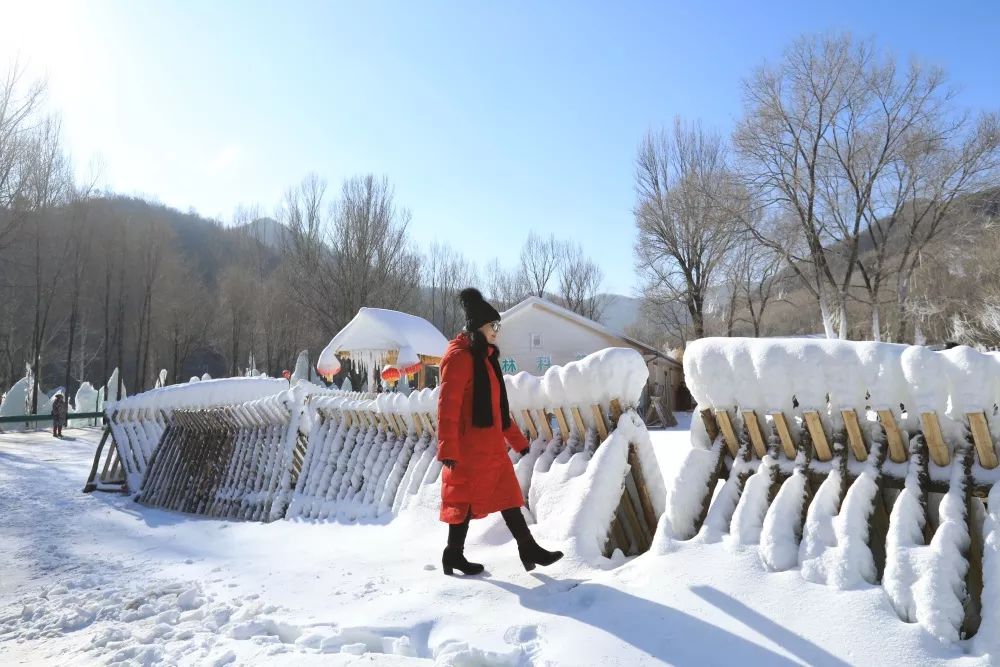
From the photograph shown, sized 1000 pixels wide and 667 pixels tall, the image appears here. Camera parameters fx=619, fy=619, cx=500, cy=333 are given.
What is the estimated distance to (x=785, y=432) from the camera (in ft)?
10.9

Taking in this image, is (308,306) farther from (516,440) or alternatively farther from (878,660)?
(878,660)

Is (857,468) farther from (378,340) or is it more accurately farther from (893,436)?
(378,340)

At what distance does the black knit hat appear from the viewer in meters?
3.94

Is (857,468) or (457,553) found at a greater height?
(857,468)

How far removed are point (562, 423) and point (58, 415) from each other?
957 inches

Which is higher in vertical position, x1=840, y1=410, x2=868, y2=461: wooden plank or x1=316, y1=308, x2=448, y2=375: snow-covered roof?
x1=316, y1=308, x2=448, y2=375: snow-covered roof

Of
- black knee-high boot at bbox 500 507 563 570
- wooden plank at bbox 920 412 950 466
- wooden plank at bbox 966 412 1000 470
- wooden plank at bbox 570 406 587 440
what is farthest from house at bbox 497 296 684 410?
wooden plank at bbox 966 412 1000 470

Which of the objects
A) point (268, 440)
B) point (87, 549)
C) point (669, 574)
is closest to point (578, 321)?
point (268, 440)

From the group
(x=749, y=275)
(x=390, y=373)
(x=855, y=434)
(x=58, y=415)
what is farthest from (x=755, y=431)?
(x=749, y=275)

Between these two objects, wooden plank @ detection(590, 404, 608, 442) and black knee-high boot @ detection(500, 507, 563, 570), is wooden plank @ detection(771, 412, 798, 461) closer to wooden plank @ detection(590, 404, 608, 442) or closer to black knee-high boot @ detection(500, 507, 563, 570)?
wooden plank @ detection(590, 404, 608, 442)

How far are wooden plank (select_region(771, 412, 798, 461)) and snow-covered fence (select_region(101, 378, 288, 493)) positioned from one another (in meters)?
7.68

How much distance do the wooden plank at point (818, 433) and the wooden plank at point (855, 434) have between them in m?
0.11

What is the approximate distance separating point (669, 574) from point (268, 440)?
6.33 m

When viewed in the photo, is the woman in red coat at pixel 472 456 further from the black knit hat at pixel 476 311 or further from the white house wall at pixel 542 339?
the white house wall at pixel 542 339
